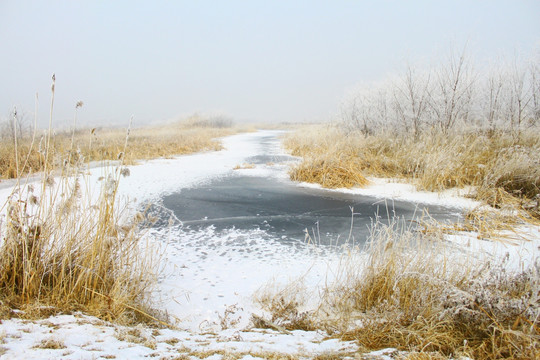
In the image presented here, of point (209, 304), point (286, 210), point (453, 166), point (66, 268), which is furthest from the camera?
point (453, 166)

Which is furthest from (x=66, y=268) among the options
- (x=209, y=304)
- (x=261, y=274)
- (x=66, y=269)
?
(x=261, y=274)

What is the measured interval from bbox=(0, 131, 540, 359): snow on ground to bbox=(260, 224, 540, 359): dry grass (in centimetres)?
18

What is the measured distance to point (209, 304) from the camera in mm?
2162

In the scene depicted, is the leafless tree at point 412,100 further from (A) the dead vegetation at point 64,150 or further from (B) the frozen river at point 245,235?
(A) the dead vegetation at point 64,150

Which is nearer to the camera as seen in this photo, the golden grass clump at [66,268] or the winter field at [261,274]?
the winter field at [261,274]

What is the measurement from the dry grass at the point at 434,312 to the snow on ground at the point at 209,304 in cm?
18

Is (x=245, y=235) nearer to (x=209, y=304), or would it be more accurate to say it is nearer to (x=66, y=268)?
(x=209, y=304)

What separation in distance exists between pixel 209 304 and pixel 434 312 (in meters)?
1.42

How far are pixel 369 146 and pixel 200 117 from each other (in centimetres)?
2657

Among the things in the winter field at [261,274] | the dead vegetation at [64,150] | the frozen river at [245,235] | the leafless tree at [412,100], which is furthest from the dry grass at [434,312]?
the leafless tree at [412,100]

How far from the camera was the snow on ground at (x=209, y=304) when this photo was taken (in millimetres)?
1374

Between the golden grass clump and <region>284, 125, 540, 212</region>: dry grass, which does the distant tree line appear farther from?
the golden grass clump

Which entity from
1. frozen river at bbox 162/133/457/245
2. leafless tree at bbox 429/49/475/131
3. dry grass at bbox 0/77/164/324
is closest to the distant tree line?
leafless tree at bbox 429/49/475/131

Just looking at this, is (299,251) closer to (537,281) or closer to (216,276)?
(216,276)
